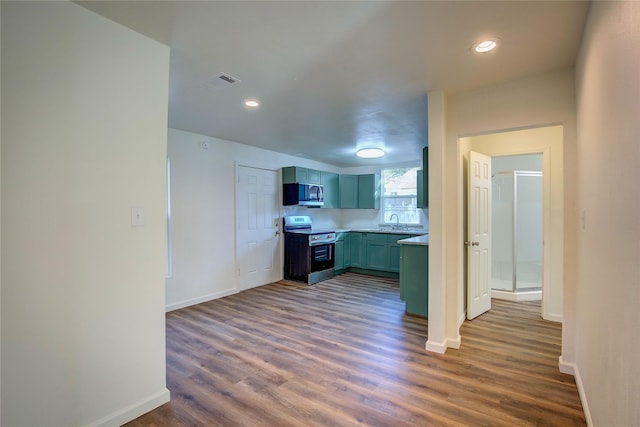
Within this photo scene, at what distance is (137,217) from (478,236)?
3435 mm

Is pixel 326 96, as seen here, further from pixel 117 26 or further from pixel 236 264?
pixel 236 264

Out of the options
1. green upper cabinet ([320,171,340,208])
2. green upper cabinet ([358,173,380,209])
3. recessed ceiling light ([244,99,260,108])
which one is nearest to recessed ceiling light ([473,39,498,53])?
recessed ceiling light ([244,99,260,108])

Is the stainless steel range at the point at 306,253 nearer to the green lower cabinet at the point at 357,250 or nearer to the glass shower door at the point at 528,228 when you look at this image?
the green lower cabinet at the point at 357,250

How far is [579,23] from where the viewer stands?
5.59ft

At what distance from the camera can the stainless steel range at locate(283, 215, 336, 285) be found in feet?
17.1

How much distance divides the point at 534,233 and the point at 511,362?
273 cm

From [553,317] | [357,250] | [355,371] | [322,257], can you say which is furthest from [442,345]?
[357,250]

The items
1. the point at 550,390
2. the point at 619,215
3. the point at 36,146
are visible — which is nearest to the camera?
the point at 619,215

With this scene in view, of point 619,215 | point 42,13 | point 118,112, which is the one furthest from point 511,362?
point 42,13

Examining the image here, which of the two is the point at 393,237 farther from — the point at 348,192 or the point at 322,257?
the point at 348,192

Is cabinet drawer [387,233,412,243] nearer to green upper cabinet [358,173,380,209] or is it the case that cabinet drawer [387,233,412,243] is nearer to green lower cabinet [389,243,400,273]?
green lower cabinet [389,243,400,273]

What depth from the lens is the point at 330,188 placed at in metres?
6.34

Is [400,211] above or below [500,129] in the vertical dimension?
below

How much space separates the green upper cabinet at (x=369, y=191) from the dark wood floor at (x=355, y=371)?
3.07 m
